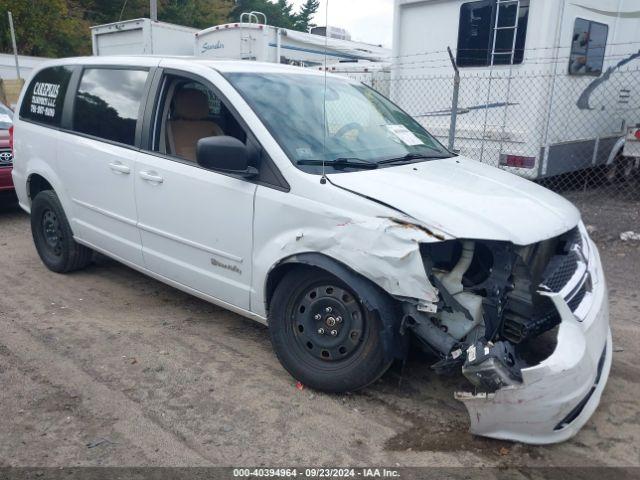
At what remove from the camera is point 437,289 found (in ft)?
9.32

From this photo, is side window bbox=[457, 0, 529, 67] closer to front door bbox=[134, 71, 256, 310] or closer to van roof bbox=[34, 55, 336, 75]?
van roof bbox=[34, 55, 336, 75]

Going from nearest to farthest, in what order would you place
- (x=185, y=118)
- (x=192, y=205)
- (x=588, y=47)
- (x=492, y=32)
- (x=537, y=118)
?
(x=192, y=205)
(x=185, y=118)
(x=537, y=118)
(x=492, y=32)
(x=588, y=47)

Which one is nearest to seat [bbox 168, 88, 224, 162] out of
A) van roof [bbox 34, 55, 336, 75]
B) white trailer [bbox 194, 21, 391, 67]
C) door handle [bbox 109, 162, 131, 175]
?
van roof [bbox 34, 55, 336, 75]

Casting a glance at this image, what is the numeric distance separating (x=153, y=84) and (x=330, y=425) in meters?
2.74

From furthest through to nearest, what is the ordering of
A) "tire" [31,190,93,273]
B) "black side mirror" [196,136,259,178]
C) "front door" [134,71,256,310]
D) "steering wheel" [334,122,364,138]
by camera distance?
"tire" [31,190,93,273]
"steering wheel" [334,122,364,138]
"front door" [134,71,256,310]
"black side mirror" [196,136,259,178]

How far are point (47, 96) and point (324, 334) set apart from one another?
12.2 feet

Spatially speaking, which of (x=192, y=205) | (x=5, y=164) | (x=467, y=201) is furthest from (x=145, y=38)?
(x=467, y=201)

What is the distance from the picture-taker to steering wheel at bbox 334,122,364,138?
3748mm

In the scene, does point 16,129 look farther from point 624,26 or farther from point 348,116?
point 624,26

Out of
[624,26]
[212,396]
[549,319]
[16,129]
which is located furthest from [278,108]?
[624,26]

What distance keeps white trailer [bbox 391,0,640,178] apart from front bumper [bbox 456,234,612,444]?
508cm

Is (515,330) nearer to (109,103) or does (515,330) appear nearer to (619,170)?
(109,103)

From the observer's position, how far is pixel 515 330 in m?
2.92

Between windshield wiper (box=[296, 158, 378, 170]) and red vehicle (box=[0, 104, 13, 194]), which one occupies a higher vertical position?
windshield wiper (box=[296, 158, 378, 170])
